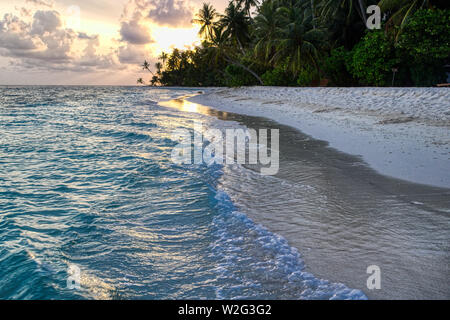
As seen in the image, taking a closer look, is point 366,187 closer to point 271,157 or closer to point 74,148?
point 271,157

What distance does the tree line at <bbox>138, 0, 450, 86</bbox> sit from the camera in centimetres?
1588

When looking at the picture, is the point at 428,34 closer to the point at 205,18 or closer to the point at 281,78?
the point at 281,78

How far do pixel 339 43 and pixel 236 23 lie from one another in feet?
52.4

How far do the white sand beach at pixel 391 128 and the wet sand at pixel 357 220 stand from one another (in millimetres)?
631

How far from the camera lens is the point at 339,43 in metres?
27.0

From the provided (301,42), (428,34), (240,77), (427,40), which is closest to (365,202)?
(427,40)

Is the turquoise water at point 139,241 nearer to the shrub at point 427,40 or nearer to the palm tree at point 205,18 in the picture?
the shrub at point 427,40

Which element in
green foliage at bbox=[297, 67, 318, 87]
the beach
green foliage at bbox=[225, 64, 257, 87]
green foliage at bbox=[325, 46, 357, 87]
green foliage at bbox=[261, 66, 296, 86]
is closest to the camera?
the beach

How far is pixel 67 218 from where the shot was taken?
4285 mm

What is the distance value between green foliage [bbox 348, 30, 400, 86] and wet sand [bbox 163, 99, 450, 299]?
15347 mm

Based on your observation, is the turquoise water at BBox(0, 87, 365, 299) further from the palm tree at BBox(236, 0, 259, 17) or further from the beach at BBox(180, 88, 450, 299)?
the palm tree at BBox(236, 0, 259, 17)

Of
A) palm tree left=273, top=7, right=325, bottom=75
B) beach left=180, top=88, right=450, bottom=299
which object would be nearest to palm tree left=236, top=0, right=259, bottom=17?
palm tree left=273, top=7, right=325, bottom=75

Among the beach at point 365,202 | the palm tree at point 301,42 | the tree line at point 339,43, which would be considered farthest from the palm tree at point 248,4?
the beach at point 365,202

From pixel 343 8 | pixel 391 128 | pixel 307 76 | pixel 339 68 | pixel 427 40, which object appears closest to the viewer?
pixel 391 128
